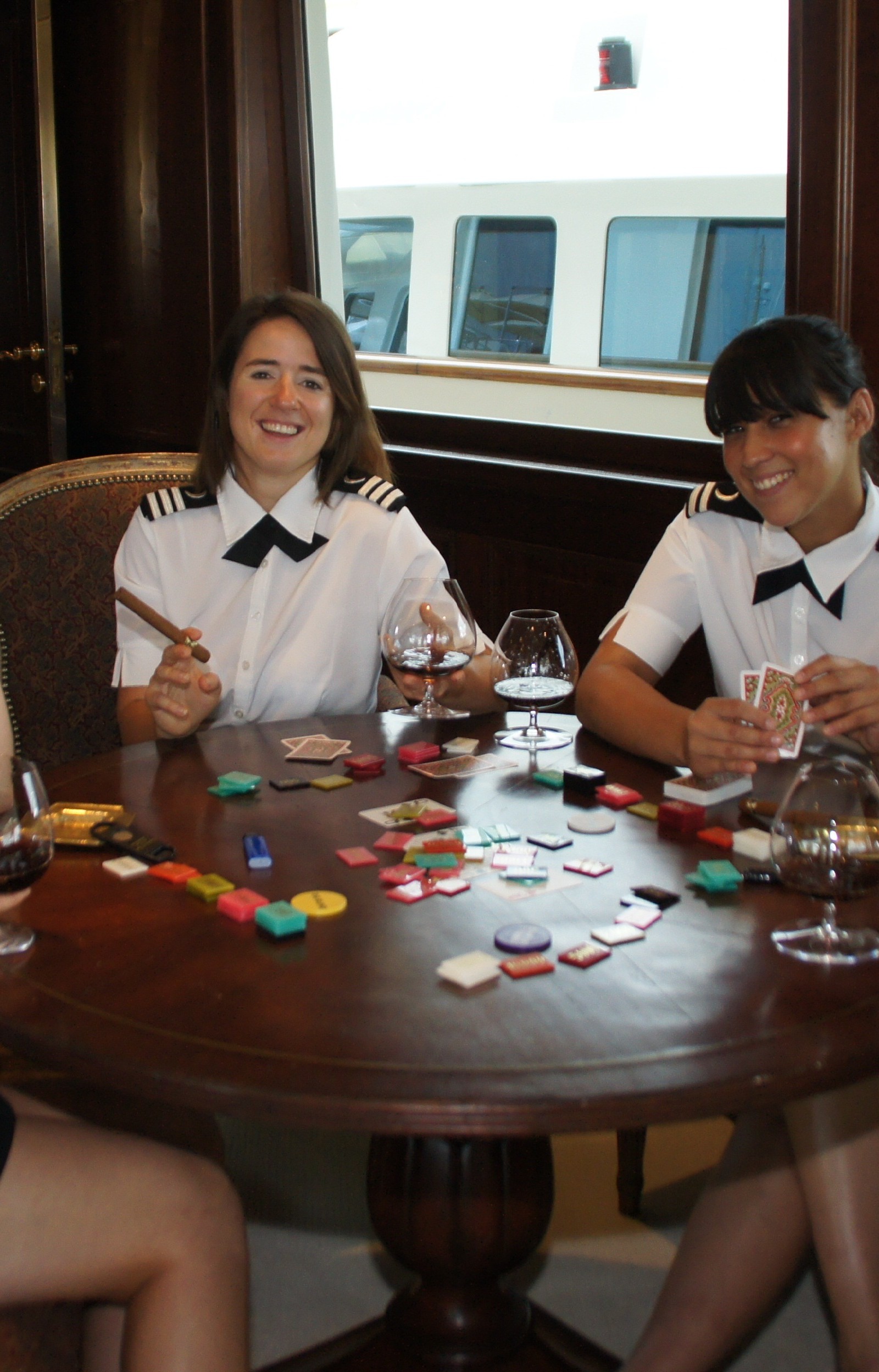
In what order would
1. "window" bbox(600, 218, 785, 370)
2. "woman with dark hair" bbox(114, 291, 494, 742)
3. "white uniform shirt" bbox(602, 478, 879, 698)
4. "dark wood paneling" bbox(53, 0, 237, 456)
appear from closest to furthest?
"white uniform shirt" bbox(602, 478, 879, 698), "woman with dark hair" bbox(114, 291, 494, 742), "window" bbox(600, 218, 785, 370), "dark wood paneling" bbox(53, 0, 237, 456)

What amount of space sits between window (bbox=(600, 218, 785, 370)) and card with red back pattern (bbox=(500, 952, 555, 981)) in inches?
72.7

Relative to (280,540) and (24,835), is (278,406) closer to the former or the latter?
(280,540)

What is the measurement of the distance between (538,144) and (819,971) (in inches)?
113

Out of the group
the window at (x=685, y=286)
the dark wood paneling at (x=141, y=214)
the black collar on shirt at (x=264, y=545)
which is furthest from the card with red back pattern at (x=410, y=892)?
the dark wood paneling at (x=141, y=214)

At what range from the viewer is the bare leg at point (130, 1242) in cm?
111

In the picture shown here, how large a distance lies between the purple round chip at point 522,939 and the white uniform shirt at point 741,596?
2.92 feet

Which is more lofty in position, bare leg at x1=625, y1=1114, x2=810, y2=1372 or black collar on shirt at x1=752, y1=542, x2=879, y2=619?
black collar on shirt at x1=752, y1=542, x2=879, y2=619

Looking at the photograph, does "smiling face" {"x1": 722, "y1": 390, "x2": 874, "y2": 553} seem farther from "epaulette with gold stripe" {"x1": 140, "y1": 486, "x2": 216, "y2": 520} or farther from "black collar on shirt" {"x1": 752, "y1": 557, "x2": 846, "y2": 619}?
"epaulette with gold stripe" {"x1": 140, "y1": 486, "x2": 216, "y2": 520}

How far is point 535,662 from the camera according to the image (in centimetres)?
170

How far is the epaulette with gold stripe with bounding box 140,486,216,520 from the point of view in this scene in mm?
2289

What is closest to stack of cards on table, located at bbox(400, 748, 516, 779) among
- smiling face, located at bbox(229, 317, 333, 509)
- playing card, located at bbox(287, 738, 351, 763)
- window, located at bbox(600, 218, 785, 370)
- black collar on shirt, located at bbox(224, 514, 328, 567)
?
playing card, located at bbox(287, 738, 351, 763)

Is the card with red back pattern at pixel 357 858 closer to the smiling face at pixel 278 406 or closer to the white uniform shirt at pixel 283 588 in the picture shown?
the white uniform shirt at pixel 283 588

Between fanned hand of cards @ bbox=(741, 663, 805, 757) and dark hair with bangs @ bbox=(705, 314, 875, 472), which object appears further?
dark hair with bangs @ bbox=(705, 314, 875, 472)

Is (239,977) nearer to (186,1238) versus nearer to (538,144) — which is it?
(186,1238)
